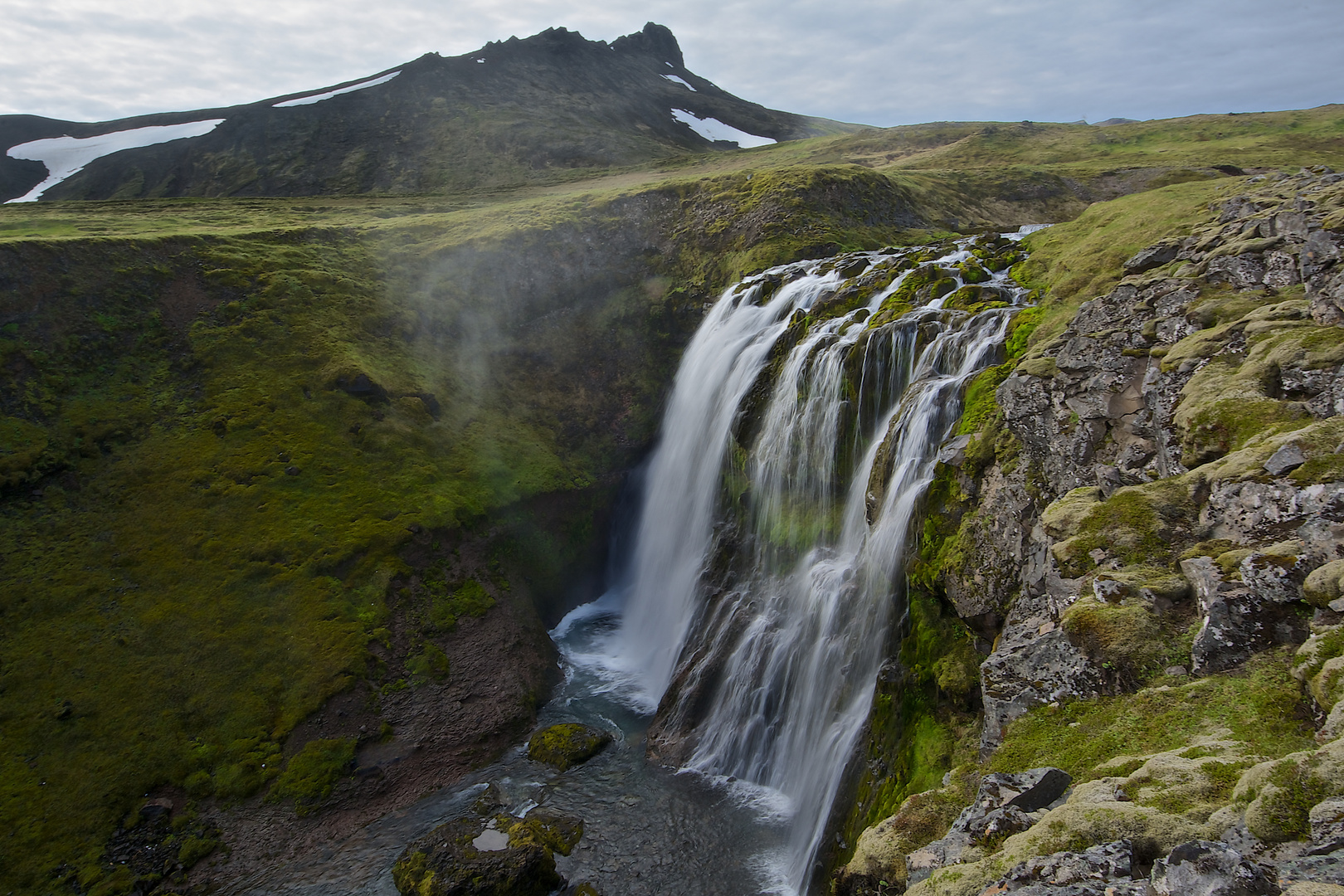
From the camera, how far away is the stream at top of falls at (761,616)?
779 inches

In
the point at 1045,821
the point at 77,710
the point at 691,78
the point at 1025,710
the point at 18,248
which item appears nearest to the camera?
the point at 1045,821

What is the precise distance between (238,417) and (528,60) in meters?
126

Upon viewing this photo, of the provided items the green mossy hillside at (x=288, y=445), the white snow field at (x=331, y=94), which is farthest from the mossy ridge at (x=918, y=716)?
the white snow field at (x=331, y=94)

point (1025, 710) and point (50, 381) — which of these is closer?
point (1025, 710)

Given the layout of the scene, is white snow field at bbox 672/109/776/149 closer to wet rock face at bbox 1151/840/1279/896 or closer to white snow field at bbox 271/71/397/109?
white snow field at bbox 271/71/397/109

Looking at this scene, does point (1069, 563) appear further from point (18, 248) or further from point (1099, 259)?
point (18, 248)

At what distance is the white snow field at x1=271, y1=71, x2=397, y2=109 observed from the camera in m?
115

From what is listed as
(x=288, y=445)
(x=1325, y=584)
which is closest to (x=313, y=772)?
(x=288, y=445)

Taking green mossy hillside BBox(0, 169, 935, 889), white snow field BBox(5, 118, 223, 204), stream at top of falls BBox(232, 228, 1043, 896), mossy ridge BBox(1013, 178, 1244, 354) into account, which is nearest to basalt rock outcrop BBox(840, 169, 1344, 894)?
mossy ridge BBox(1013, 178, 1244, 354)

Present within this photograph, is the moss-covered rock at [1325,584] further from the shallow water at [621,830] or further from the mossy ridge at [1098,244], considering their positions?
the shallow water at [621,830]

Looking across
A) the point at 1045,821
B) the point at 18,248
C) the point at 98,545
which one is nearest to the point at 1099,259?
the point at 1045,821

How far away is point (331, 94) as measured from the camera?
118500 millimetres

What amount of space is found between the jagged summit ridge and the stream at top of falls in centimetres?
6991

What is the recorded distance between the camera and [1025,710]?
11.7m
